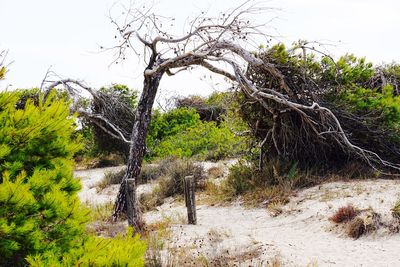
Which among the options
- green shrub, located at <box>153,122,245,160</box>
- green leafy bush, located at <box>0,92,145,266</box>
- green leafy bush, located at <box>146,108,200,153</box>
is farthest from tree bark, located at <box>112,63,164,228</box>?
green leafy bush, located at <box>146,108,200,153</box>

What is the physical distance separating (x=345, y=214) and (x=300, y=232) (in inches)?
31.7

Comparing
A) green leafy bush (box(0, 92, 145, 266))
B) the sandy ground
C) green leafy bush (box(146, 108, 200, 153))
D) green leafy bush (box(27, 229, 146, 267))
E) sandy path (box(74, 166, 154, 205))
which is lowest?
the sandy ground

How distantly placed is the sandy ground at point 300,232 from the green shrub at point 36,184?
Result: 2836 mm

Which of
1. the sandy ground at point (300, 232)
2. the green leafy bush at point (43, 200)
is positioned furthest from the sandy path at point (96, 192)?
the green leafy bush at point (43, 200)

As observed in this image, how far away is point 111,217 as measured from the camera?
1012 cm

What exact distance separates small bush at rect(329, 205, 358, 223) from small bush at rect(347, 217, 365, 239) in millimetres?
303

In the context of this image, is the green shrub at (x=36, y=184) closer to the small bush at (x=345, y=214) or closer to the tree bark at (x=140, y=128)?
the small bush at (x=345, y=214)

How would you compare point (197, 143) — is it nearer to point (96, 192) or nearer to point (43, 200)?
point (96, 192)

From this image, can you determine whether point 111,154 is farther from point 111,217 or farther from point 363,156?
point 363,156

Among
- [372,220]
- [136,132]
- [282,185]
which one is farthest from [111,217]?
[372,220]

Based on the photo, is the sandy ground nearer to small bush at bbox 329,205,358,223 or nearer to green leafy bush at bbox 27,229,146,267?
small bush at bbox 329,205,358,223

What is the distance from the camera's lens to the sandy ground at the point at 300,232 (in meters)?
6.27

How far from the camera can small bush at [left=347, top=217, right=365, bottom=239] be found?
7.20m

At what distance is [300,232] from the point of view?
7941mm
